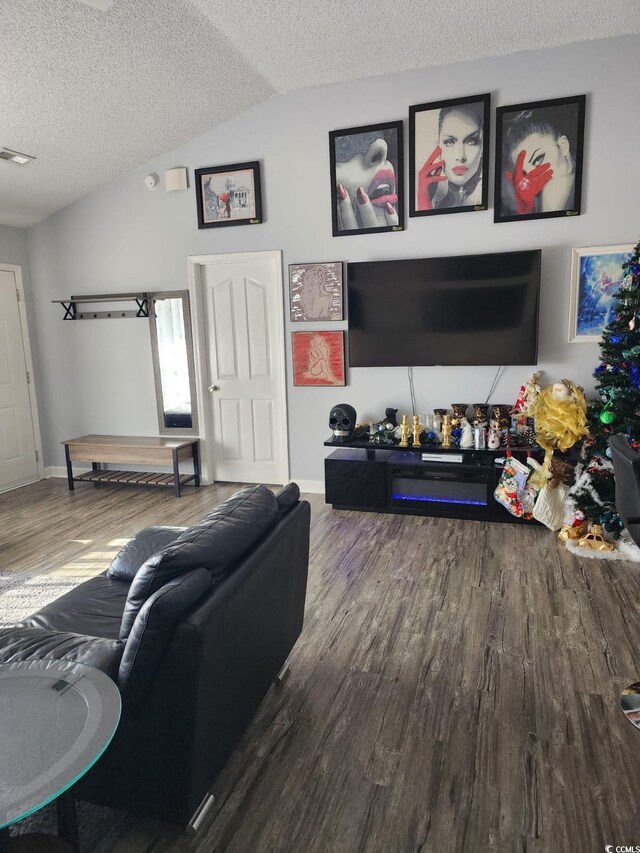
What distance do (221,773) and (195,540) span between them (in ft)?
2.61

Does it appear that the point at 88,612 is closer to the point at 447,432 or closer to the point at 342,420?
the point at 342,420

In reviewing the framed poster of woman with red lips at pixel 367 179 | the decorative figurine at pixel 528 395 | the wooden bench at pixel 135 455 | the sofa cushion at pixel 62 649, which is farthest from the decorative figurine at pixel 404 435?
the sofa cushion at pixel 62 649

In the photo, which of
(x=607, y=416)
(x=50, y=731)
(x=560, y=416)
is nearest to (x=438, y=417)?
(x=560, y=416)

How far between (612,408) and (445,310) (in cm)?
139

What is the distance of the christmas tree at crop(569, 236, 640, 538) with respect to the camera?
10.7 feet

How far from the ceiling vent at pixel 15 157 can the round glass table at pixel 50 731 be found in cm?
Result: 401

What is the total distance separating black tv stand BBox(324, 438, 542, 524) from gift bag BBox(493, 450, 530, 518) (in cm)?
7

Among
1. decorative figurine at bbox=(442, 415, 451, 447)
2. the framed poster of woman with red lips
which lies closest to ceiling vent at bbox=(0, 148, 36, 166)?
the framed poster of woman with red lips

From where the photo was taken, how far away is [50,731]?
1.21 m

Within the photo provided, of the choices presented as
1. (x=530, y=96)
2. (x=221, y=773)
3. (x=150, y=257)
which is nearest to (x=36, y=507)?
(x=150, y=257)

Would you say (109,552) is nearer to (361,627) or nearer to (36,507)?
(36,507)

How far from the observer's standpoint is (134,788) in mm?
1511

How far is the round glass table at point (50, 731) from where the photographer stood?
1.06 meters

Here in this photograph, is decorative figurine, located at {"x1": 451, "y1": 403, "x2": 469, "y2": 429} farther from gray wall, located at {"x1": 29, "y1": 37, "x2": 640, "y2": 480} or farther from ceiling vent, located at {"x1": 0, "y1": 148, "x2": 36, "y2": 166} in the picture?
ceiling vent, located at {"x1": 0, "y1": 148, "x2": 36, "y2": 166}
